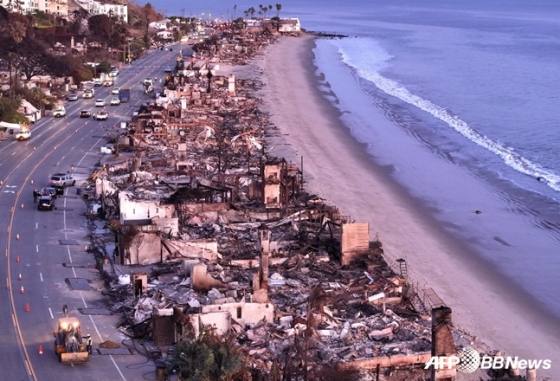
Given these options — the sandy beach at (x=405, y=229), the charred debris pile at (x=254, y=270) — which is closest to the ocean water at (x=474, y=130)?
the sandy beach at (x=405, y=229)

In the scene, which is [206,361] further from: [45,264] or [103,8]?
[103,8]

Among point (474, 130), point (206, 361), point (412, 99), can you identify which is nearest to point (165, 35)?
point (412, 99)

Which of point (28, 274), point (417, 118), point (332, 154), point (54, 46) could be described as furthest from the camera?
point (54, 46)

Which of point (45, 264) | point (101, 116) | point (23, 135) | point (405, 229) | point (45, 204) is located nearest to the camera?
point (45, 264)

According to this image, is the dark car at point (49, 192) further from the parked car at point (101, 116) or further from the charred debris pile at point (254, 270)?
the parked car at point (101, 116)

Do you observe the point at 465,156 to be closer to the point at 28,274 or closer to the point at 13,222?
the point at 13,222

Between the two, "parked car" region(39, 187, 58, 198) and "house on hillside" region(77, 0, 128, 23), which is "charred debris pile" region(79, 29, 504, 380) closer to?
"parked car" region(39, 187, 58, 198)

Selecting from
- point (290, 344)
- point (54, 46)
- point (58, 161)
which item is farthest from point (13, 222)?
point (54, 46)
